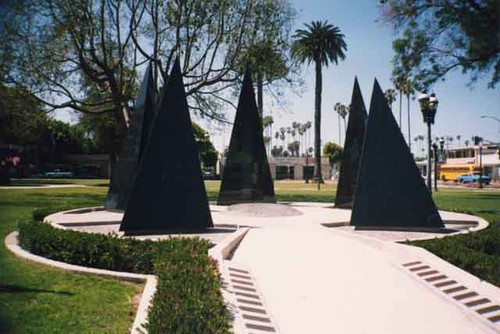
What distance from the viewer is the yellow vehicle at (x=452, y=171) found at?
230 ft

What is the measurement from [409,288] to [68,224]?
9.84 metres

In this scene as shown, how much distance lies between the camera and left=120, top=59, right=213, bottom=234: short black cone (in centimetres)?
1042

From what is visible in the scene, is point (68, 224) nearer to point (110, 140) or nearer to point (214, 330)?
point (214, 330)

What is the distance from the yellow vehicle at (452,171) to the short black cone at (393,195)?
211 feet

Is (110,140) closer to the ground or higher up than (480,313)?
higher up

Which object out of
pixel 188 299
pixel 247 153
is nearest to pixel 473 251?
pixel 188 299

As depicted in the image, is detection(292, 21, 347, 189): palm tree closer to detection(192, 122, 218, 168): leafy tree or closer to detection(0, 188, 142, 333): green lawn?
detection(0, 188, 142, 333): green lawn

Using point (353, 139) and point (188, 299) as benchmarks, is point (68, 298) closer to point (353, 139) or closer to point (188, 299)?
point (188, 299)

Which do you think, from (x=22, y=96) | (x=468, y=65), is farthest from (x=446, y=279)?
(x=22, y=96)

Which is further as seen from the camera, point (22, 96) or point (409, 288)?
point (22, 96)

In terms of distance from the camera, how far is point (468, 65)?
64.5 feet

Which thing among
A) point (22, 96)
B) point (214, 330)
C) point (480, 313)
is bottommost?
point (480, 313)

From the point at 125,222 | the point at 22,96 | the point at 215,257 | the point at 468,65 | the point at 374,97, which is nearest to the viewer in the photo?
the point at 215,257

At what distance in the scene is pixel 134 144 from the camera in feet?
50.8
